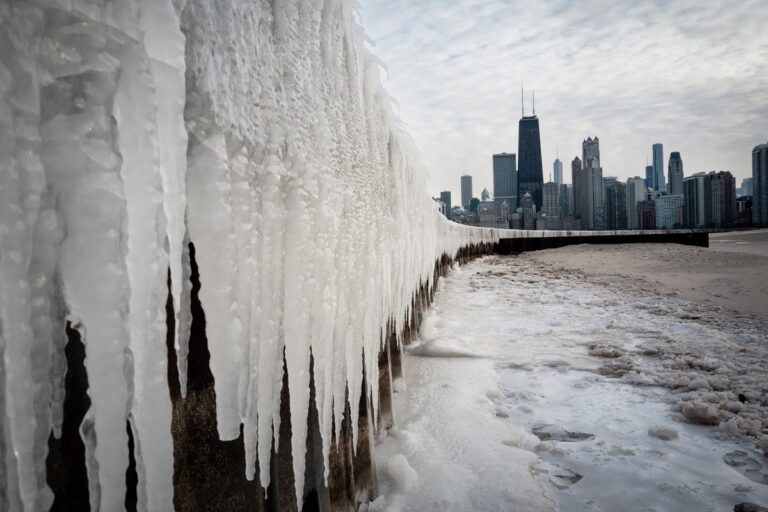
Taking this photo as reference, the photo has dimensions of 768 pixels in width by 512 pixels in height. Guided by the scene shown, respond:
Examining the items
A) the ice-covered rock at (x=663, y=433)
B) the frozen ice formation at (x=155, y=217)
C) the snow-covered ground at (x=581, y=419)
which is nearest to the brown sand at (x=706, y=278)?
the snow-covered ground at (x=581, y=419)

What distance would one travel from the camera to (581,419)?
229 cm

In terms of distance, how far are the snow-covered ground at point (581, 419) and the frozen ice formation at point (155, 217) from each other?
0.87 metres

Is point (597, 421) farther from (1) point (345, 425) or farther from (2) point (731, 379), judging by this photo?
(1) point (345, 425)

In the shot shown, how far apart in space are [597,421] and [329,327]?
180cm

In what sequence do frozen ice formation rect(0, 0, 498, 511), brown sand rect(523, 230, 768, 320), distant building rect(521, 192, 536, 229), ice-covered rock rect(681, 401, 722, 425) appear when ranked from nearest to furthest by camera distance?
1. frozen ice formation rect(0, 0, 498, 511)
2. ice-covered rock rect(681, 401, 722, 425)
3. brown sand rect(523, 230, 768, 320)
4. distant building rect(521, 192, 536, 229)

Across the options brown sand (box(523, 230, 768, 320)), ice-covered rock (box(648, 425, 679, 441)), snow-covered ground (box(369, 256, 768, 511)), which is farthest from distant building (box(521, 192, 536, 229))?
ice-covered rock (box(648, 425, 679, 441))

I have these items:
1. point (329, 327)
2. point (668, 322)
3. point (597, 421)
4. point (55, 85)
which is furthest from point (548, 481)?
point (668, 322)

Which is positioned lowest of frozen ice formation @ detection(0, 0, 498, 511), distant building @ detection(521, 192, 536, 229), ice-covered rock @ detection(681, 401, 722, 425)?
ice-covered rock @ detection(681, 401, 722, 425)

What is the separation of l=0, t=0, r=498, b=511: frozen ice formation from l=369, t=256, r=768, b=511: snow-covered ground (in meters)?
0.87

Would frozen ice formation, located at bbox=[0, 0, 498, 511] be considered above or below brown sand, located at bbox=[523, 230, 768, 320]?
above

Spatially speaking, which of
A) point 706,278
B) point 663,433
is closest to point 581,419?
point 663,433

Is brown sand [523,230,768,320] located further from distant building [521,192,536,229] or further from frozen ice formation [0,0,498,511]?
Result: distant building [521,192,536,229]

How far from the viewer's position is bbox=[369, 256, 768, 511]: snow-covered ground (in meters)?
1.69

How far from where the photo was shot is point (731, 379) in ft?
8.61
